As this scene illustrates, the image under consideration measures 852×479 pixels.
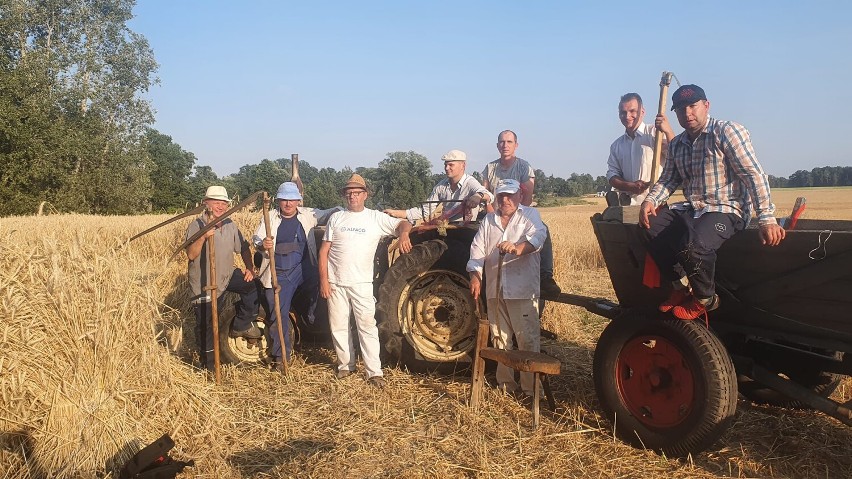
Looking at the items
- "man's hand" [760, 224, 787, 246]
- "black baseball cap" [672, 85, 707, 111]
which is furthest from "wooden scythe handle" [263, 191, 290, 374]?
"man's hand" [760, 224, 787, 246]

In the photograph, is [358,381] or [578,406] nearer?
[578,406]

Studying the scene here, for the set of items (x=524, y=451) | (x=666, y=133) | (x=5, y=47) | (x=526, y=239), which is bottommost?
(x=524, y=451)

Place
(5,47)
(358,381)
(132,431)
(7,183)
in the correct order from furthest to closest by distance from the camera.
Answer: (5,47)
(7,183)
(358,381)
(132,431)

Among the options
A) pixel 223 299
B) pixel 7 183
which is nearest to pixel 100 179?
pixel 7 183

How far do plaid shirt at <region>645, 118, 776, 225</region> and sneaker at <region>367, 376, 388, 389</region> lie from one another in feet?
8.67

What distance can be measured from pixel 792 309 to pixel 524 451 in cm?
178

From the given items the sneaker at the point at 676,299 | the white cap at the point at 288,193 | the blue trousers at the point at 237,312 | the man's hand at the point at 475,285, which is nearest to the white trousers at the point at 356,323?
the blue trousers at the point at 237,312

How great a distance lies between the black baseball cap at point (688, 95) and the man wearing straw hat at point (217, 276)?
3772 millimetres

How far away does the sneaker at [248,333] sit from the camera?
5574 mm

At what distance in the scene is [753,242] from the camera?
3.28 metres

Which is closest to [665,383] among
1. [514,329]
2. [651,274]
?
[651,274]

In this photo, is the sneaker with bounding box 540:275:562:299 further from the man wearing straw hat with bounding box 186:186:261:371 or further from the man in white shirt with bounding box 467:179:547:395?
the man wearing straw hat with bounding box 186:186:261:371

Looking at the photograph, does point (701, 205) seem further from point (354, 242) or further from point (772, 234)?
point (354, 242)

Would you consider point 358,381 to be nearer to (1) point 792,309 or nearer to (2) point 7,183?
(1) point 792,309
